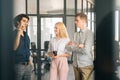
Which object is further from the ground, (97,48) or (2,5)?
(2,5)

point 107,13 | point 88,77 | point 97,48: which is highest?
point 107,13

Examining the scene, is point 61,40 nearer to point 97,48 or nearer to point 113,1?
point 97,48

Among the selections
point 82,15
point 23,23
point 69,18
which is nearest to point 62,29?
point 69,18

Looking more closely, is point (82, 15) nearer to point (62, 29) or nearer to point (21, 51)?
point (62, 29)

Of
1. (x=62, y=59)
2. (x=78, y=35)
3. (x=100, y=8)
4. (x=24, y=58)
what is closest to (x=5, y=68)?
(x=24, y=58)

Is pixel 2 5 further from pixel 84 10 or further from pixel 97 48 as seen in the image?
pixel 97 48

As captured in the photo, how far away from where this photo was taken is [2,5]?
3209mm

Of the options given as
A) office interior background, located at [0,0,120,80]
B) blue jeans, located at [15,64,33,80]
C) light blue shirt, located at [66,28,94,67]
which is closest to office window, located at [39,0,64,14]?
office interior background, located at [0,0,120,80]

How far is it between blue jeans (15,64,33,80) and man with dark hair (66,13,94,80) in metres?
0.43

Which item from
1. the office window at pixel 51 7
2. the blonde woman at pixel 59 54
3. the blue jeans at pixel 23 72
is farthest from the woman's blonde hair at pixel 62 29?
the blue jeans at pixel 23 72

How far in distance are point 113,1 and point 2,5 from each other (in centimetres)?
106

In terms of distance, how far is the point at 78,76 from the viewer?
3.21m

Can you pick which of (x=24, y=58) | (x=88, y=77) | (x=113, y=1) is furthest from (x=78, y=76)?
(x=113, y=1)

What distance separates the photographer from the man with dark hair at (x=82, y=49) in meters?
3.15
